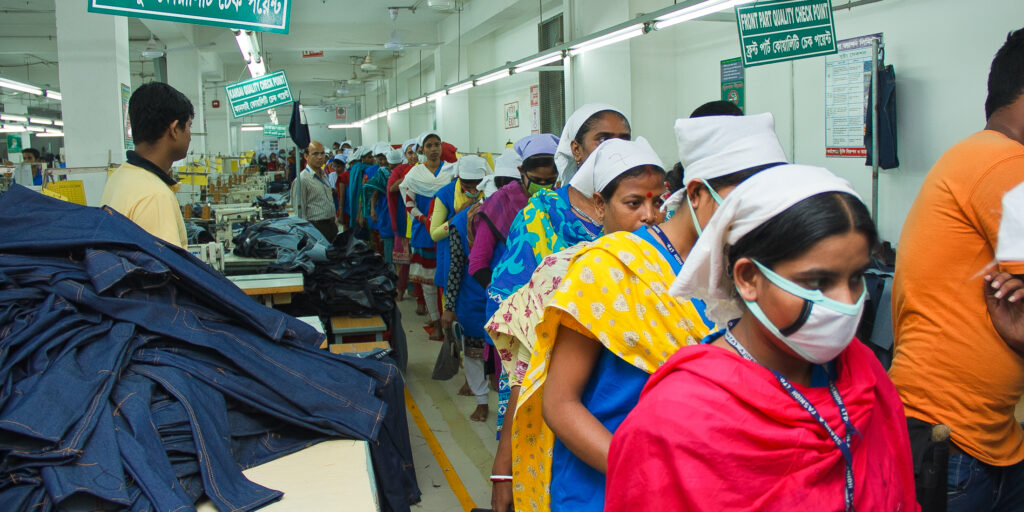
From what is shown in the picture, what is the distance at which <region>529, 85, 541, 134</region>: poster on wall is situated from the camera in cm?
1201

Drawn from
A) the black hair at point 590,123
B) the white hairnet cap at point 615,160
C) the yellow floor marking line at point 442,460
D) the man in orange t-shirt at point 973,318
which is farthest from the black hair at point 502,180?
the man in orange t-shirt at point 973,318

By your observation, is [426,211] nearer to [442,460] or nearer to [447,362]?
[447,362]

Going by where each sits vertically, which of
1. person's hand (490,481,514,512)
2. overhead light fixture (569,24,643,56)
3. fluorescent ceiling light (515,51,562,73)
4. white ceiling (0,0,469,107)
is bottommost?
person's hand (490,481,514,512)

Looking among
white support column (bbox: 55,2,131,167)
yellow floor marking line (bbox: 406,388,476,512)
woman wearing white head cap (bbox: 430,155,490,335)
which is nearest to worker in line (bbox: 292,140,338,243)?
white support column (bbox: 55,2,131,167)

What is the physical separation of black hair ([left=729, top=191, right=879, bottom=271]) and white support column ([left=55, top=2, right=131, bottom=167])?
7.49m

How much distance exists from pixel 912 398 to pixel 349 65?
2357 centimetres

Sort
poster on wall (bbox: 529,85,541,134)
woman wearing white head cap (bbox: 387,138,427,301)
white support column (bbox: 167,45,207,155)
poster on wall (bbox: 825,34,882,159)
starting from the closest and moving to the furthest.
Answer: poster on wall (bbox: 825,34,882,159) → woman wearing white head cap (bbox: 387,138,427,301) → poster on wall (bbox: 529,85,541,134) → white support column (bbox: 167,45,207,155)

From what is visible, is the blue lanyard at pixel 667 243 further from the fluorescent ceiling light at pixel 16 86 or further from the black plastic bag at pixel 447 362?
the fluorescent ceiling light at pixel 16 86

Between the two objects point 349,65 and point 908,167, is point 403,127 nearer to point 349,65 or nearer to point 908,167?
point 349,65

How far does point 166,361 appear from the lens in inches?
73.1

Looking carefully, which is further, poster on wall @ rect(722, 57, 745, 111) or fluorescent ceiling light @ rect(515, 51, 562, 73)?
poster on wall @ rect(722, 57, 745, 111)

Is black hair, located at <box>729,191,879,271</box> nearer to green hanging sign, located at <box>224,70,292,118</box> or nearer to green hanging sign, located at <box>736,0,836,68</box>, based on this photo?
green hanging sign, located at <box>736,0,836,68</box>

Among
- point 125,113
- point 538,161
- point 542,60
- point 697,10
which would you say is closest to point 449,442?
point 538,161

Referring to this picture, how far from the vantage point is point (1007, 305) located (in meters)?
1.64
